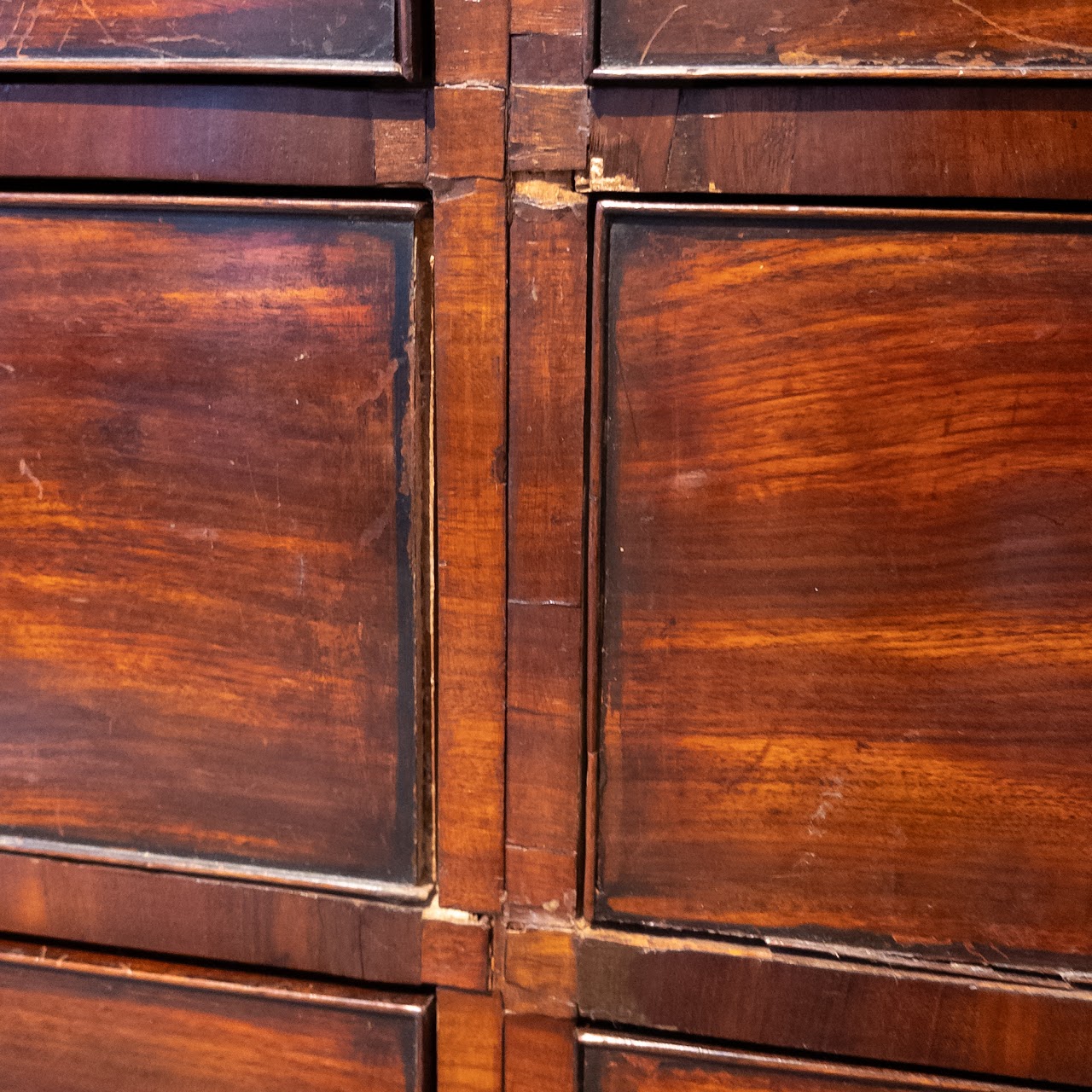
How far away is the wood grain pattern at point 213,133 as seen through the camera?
0.60 meters

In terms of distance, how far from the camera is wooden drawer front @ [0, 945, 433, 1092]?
27.5 inches

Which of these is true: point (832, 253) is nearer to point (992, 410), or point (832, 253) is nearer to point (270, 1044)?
point (992, 410)

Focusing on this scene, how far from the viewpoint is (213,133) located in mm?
611

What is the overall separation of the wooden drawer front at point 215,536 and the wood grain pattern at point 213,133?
0.08 feet

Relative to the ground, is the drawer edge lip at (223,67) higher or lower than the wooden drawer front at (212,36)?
lower

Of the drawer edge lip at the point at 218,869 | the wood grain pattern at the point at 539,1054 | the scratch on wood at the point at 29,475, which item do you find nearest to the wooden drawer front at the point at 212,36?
the scratch on wood at the point at 29,475

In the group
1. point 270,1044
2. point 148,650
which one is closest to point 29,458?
point 148,650

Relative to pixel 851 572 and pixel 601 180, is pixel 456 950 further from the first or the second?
pixel 601 180

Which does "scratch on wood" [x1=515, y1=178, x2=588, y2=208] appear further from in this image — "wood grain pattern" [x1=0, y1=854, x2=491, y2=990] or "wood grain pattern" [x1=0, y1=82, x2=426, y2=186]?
"wood grain pattern" [x1=0, y1=854, x2=491, y2=990]

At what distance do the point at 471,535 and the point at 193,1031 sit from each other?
0.45m

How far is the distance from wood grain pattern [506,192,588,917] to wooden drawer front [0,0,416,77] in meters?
0.13

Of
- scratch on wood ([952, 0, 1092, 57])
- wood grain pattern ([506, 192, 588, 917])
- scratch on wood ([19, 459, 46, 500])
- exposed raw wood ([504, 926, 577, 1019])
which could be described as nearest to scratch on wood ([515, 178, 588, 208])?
wood grain pattern ([506, 192, 588, 917])

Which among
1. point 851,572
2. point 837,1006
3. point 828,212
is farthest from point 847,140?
point 837,1006

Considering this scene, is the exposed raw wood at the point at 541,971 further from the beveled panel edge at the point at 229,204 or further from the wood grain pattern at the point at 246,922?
the beveled panel edge at the point at 229,204
